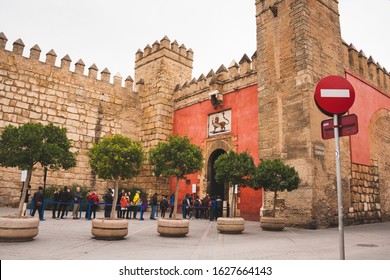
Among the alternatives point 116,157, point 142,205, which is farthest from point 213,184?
point 116,157

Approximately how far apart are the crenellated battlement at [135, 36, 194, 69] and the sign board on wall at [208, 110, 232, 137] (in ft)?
16.5

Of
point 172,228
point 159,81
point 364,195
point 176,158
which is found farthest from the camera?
point 159,81

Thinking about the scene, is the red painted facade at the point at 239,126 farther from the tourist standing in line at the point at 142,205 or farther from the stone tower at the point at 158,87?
the tourist standing in line at the point at 142,205

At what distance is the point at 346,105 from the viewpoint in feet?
11.2

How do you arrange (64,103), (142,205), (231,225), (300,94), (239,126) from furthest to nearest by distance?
(64,103)
(239,126)
(142,205)
(300,94)
(231,225)

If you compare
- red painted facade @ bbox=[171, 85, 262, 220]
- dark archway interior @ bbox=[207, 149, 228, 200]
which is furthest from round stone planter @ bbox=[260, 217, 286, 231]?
dark archway interior @ bbox=[207, 149, 228, 200]

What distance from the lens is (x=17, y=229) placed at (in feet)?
17.5

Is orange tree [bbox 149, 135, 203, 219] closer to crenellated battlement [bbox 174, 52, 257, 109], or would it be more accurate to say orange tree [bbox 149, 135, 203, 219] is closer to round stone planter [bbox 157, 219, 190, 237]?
round stone planter [bbox 157, 219, 190, 237]

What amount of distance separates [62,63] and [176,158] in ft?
33.9

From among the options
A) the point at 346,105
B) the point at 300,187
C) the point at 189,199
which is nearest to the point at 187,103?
the point at 189,199

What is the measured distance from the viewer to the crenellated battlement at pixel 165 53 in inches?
680

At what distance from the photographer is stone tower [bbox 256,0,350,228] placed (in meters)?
9.81

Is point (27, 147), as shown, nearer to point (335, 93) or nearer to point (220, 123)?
point (335, 93)

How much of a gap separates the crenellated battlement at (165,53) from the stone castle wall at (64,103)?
1.87 meters
